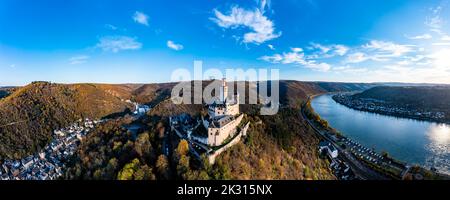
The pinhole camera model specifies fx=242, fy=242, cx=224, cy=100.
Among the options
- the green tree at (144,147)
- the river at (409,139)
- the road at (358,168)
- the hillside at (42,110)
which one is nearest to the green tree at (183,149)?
the green tree at (144,147)

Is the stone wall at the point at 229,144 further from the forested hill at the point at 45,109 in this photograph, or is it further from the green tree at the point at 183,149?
the forested hill at the point at 45,109

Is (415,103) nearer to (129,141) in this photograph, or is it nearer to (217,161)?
(217,161)

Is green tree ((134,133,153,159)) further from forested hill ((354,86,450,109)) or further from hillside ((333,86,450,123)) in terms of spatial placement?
forested hill ((354,86,450,109))

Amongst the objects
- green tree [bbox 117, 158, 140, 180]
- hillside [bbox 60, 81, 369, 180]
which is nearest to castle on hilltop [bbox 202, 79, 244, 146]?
hillside [bbox 60, 81, 369, 180]

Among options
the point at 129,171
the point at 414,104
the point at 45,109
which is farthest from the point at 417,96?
the point at 45,109

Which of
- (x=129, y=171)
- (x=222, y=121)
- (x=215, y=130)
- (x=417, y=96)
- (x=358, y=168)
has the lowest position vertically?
(x=358, y=168)

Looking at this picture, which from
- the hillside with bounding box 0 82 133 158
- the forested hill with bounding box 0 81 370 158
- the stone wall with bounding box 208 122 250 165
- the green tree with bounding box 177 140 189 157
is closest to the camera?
the stone wall with bounding box 208 122 250 165

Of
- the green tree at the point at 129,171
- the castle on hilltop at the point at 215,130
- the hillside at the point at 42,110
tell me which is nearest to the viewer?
the green tree at the point at 129,171

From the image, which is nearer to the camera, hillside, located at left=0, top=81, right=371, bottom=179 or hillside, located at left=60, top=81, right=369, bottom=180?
hillside, located at left=60, top=81, right=369, bottom=180

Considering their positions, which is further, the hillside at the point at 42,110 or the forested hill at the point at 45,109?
the hillside at the point at 42,110
